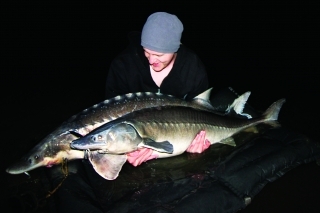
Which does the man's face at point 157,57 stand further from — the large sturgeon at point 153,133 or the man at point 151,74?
Answer: the large sturgeon at point 153,133

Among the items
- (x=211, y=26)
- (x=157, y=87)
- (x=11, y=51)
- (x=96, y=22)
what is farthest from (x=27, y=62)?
(x=211, y=26)

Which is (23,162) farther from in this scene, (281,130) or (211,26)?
(211,26)

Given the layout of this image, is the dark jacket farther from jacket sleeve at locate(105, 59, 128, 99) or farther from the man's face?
the man's face

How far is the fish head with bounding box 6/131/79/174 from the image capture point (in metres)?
2.33

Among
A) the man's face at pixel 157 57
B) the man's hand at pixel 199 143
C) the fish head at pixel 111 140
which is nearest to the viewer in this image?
the fish head at pixel 111 140

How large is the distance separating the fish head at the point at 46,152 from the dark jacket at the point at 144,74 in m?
0.82

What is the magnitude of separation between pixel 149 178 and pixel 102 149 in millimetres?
572

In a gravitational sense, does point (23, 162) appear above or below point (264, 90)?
above

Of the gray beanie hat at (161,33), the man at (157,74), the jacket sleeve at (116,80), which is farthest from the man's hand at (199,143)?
the jacket sleeve at (116,80)

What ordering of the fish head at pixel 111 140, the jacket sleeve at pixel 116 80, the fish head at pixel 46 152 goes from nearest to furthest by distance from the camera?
the fish head at pixel 111 140
the fish head at pixel 46 152
the jacket sleeve at pixel 116 80

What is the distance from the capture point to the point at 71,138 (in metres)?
2.37

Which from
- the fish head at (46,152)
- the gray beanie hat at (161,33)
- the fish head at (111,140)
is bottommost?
the fish head at (46,152)

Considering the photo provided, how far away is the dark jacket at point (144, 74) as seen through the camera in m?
2.99

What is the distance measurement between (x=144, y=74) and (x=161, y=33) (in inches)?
28.9
